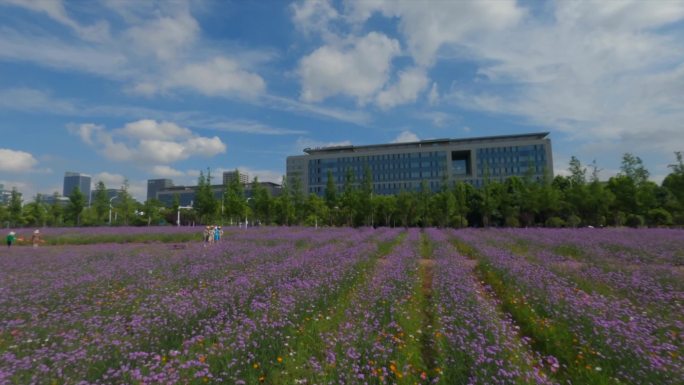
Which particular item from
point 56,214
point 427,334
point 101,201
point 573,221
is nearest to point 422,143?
point 573,221

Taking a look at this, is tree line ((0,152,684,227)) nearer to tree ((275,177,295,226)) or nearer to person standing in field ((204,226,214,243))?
tree ((275,177,295,226))

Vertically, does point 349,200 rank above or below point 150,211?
above

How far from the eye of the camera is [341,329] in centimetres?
569

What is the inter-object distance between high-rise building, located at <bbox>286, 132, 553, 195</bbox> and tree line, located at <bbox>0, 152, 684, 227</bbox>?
41.6 meters

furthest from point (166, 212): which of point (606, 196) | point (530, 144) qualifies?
point (530, 144)

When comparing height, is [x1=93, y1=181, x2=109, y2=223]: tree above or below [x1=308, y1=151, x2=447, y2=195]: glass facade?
below

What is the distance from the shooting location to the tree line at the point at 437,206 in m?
43.4

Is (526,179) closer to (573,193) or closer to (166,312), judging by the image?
(573,193)

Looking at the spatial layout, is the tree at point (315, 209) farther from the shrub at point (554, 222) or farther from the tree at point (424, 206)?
the shrub at point (554, 222)

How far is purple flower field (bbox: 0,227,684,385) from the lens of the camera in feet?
14.0

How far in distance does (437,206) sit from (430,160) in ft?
209

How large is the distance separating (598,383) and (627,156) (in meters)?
55.1

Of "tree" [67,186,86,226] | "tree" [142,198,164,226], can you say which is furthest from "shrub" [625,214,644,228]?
"tree" [67,186,86,226]

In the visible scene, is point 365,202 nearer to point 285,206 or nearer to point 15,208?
point 285,206
